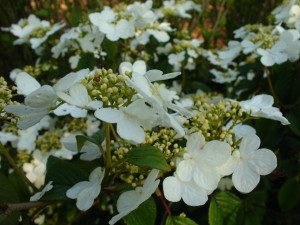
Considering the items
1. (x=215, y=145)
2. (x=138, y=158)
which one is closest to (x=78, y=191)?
(x=138, y=158)

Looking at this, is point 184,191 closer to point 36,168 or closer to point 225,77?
point 36,168

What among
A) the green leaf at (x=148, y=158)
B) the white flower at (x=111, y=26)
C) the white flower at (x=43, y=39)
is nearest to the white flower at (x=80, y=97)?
the green leaf at (x=148, y=158)

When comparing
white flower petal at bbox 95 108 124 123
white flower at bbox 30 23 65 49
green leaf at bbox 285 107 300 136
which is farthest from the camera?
white flower at bbox 30 23 65 49

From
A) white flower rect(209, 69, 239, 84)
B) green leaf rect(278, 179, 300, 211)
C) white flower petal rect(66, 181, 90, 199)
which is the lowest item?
green leaf rect(278, 179, 300, 211)

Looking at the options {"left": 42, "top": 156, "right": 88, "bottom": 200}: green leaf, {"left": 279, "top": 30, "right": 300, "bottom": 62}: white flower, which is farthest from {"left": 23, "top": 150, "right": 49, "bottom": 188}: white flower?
{"left": 279, "top": 30, "right": 300, "bottom": 62}: white flower

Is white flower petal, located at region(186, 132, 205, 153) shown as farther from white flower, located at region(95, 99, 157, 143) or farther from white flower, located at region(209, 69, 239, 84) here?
white flower, located at region(209, 69, 239, 84)

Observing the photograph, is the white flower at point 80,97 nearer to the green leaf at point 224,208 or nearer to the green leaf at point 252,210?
the green leaf at point 224,208
